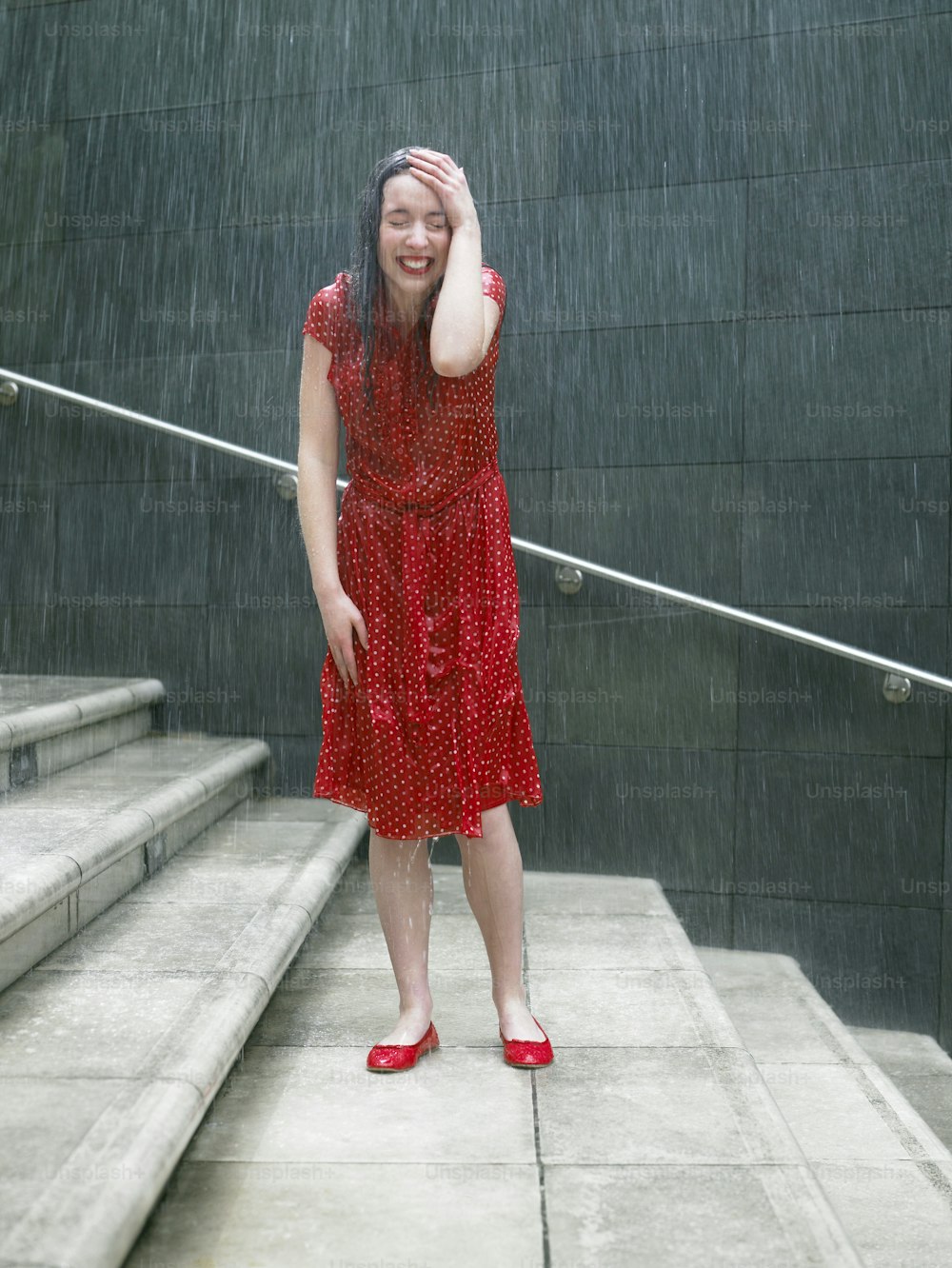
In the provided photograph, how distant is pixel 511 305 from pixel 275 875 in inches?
73.8

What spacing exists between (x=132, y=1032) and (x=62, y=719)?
1.37 m

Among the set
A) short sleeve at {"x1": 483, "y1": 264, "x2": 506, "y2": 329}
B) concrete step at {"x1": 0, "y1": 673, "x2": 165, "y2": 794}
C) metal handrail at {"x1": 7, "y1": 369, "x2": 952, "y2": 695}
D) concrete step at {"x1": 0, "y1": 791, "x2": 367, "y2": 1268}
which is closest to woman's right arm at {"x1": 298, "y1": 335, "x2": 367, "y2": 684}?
short sleeve at {"x1": 483, "y1": 264, "x2": 506, "y2": 329}

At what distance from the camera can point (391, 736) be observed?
1.95 m

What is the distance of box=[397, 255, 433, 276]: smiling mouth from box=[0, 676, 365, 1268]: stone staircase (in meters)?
1.22

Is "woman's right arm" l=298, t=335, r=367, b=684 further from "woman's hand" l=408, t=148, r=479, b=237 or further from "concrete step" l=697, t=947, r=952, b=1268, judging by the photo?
"concrete step" l=697, t=947, r=952, b=1268

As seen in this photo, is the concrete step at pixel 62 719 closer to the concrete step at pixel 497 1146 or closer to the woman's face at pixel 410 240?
the concrete step at pixel 497 1146

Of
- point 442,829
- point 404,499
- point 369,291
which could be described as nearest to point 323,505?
point 404,499

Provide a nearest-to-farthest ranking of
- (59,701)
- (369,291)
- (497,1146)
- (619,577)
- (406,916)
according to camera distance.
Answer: (497,1146) < (369,291) < (406,916) < (59,701) < (619,577)

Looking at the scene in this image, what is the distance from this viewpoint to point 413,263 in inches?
74.1

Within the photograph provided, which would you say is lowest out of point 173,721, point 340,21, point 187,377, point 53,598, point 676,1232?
point 676,1232

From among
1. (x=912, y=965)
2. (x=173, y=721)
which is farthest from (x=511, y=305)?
(x=912, y=965)

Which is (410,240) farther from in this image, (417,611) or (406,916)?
(406,916)

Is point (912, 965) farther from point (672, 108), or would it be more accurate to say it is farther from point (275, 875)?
point (672, 108)

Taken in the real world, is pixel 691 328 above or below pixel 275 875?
above
